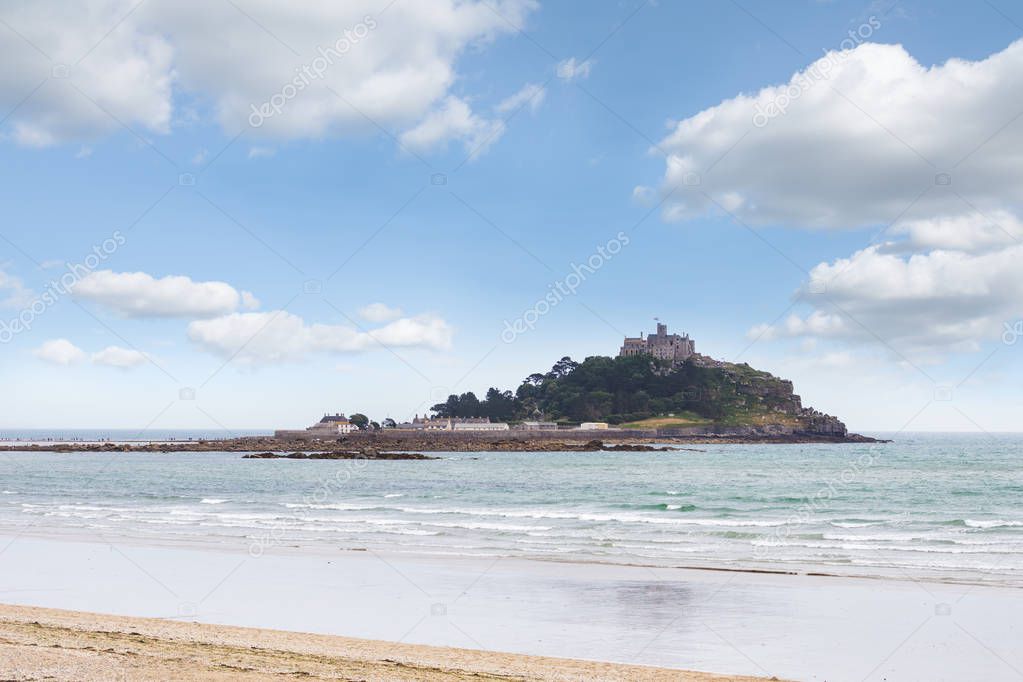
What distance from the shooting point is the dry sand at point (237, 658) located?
365 inches

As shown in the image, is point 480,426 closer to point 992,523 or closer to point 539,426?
point 539,426

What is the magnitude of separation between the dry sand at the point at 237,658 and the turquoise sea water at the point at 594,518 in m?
10.9

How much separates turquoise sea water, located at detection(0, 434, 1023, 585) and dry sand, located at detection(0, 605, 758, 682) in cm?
1086

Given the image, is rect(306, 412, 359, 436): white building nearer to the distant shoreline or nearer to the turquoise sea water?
the distant shoreline

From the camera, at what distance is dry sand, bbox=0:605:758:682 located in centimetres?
927

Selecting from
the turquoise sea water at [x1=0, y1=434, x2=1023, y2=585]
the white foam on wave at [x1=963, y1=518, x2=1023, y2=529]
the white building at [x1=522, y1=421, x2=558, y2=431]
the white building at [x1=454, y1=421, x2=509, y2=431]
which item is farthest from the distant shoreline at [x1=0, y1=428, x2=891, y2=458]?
the white foam on wave at [x1=963, y1=518, x2=1023, y2=529]

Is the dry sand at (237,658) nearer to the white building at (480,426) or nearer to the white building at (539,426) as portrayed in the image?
the white building at (539,426)

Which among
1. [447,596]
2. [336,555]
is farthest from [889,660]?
[336,555]

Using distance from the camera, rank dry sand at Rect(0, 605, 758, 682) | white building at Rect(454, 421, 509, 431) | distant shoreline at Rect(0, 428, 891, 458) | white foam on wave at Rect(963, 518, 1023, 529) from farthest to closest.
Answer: white building at Rect(454, 421, 509, 431), distant shoreline at Rect(0, 428, 891, 458), white foam on wave at Rect(963, 518, 1023, 529), dry sand at Rect(0, 605, 758, 682)

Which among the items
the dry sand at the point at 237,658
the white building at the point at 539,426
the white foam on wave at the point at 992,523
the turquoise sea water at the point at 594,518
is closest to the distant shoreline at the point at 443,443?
the white building at the point at 539,426

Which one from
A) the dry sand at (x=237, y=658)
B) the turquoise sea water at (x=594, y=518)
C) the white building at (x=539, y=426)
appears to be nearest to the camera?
the dry sand at (x=237, y=658)

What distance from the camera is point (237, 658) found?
1041cm

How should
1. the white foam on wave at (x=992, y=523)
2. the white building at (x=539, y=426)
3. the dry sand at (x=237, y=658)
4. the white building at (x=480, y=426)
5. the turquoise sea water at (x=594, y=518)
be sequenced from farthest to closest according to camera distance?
the white building at (x=480, y=426) < the white building at (x=539, y=426) < the white foam on wave at (x=992, y=523) < the turquoise sea water at (x=594, y=518) < the dry sand at (x=237, y=658)

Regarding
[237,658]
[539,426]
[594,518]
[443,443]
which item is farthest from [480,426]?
[237,658]
